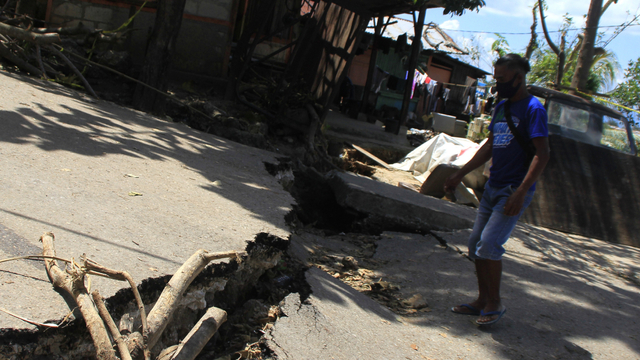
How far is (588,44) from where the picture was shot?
33.9 feet

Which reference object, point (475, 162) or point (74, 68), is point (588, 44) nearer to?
point (475, 162)

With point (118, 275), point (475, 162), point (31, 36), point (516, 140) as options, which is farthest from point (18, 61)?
point (516, 140)

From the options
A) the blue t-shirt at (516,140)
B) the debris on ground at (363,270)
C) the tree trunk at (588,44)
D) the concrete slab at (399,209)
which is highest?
the tree trunk at (588,44)

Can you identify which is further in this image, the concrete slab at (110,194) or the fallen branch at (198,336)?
the concrete slab at (110,194)

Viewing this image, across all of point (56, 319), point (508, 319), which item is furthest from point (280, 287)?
point (508, 319)

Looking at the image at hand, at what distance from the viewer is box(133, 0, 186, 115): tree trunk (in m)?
5.75

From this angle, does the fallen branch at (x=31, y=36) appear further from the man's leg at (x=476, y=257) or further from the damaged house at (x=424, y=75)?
the damaged house at (x=424, y=75)

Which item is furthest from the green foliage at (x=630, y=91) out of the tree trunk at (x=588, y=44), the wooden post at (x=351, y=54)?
the wooden post at (x=351, y=54)

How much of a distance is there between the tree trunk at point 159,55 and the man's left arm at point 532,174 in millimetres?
4803

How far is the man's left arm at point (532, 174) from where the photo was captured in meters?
2.44

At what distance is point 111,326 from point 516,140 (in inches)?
87.8

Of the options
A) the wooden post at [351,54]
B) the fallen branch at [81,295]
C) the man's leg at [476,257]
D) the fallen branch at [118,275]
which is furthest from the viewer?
the wooden post at [351,54]

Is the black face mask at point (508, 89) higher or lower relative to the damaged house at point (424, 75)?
lower

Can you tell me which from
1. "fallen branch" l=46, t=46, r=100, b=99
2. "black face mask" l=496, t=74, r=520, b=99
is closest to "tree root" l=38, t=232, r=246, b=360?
"black face mask" l=496, t=74, r=520, b=99
